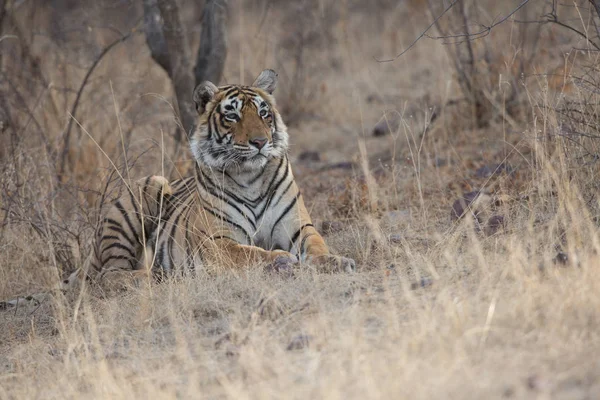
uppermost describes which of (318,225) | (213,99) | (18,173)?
(213,99)

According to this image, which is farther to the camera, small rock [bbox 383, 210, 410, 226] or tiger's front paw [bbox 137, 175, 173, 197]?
tiger's front paw [bbox 137, 175, 173, 197]

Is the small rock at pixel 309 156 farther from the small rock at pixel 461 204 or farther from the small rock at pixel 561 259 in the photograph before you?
the small rock at pixel 561 259

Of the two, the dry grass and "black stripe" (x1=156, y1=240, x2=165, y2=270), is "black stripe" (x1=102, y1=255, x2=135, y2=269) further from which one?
the dry grass

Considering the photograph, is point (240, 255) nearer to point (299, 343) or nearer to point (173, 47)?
point (299, 343)

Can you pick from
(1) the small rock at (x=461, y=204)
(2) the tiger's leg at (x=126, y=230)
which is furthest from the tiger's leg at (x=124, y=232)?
(1) the small rock at (x=461, y=204)

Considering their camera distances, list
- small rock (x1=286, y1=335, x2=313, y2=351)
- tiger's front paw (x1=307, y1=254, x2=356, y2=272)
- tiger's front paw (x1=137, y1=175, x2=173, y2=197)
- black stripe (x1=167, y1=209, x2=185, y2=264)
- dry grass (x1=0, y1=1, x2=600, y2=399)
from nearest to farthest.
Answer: dry grass (x1=0, y1=1, x2=600, y2=399), small rock (x1=286, y1=335, x2=313, y2=351), tiger's front paw (x1=307, y1=254, x2=356, y2=272), black stripe (x1=167, y1=209, x2=185, y2=264), tiger's front paw (x1=137, y1=175, x2=173, y2=197)

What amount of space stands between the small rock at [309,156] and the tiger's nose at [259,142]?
4.00 metres

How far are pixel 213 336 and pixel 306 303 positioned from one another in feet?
1.62

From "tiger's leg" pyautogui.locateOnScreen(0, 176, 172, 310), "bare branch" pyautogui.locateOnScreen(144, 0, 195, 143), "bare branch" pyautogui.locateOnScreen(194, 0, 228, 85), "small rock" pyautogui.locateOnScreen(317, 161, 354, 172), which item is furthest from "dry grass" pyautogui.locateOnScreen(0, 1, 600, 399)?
"bare branch" pyautogui.locateOnScreen(194, 0, 228, 85)

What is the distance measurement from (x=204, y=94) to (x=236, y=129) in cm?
42

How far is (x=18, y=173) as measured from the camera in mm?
7582

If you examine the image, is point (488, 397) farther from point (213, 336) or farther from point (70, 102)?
point (70, 102)

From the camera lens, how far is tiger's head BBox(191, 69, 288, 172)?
6137 mm

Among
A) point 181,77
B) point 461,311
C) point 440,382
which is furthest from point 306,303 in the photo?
point 181,77
